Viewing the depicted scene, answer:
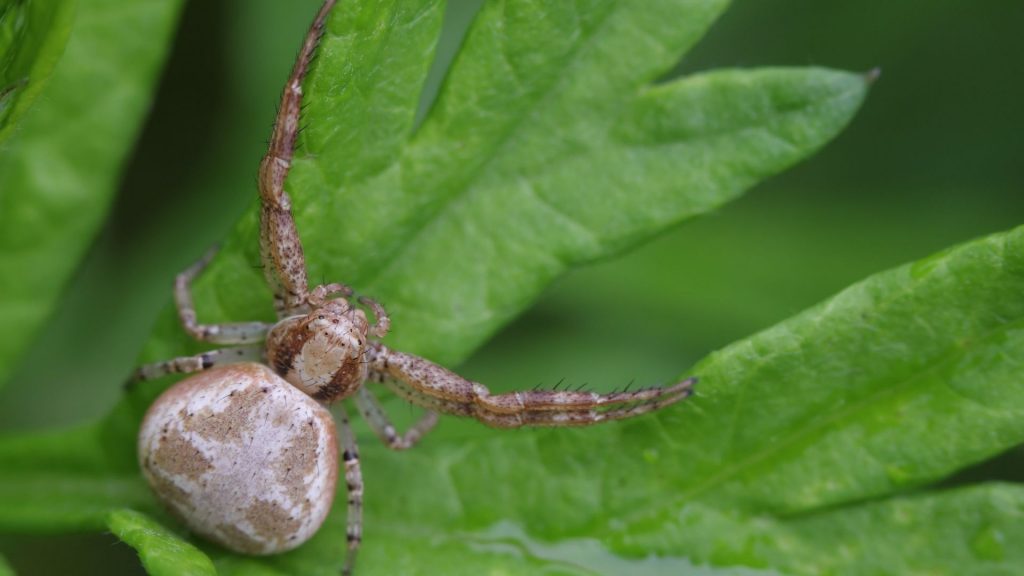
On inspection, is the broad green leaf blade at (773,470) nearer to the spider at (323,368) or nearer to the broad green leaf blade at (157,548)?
the spider at (323,368)

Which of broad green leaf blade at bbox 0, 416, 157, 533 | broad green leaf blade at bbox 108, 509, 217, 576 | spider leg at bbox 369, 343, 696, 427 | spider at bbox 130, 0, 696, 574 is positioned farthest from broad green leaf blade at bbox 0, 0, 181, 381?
spider leg at bbox 369, 343, 696, 427

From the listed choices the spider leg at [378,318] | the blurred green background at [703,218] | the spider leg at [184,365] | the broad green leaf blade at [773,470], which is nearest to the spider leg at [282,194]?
the spider leg at [378,318]

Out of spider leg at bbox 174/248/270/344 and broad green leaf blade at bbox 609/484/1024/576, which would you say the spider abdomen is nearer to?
spider leg at bbox 174/248/270/344

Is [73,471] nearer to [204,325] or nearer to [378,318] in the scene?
[204,325]

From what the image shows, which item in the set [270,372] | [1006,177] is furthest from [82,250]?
[1006,177]

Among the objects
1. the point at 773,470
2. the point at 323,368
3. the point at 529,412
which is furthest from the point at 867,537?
the point at 323,368

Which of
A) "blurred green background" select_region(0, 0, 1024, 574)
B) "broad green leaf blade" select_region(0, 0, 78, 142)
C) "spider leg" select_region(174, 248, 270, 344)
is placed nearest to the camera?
"broad green leaf blade" select_region(0, 0, 78, 142)
